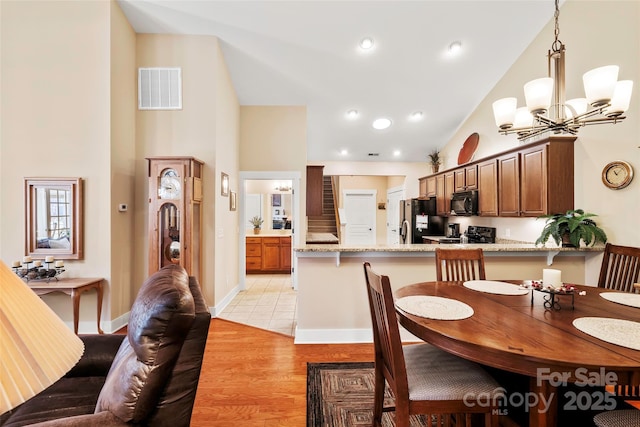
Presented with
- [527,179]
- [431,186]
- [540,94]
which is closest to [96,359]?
[540,94]

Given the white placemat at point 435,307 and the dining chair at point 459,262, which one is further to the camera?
the dining chair at point 459,262

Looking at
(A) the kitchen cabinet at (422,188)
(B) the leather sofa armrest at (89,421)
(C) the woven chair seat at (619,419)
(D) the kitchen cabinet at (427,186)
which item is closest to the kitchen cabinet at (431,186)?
(D) the kitchen cabinet at (427,186)

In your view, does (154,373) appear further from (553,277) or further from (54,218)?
(54,218)

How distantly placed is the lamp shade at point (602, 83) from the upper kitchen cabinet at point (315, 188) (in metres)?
4.15

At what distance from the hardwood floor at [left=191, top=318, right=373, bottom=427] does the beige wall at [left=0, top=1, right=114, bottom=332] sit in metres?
1.61

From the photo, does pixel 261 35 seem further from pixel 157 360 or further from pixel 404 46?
pixel 157 360

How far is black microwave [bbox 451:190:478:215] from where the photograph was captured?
4.35 metres

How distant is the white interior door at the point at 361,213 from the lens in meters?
8.60

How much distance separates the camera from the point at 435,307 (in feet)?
5.20

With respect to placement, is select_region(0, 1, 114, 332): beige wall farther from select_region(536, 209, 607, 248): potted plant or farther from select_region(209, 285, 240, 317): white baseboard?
select_region(536, 209, 607, 248): potted plant

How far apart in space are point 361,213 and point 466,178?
4181 millimetres

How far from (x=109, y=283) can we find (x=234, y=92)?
304 centimetres

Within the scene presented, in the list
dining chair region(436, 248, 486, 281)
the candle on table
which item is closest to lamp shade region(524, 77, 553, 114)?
the candle on table

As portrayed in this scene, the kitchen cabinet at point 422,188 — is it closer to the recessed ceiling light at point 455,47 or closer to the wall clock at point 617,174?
the recessed ceiling light at point 455,47
